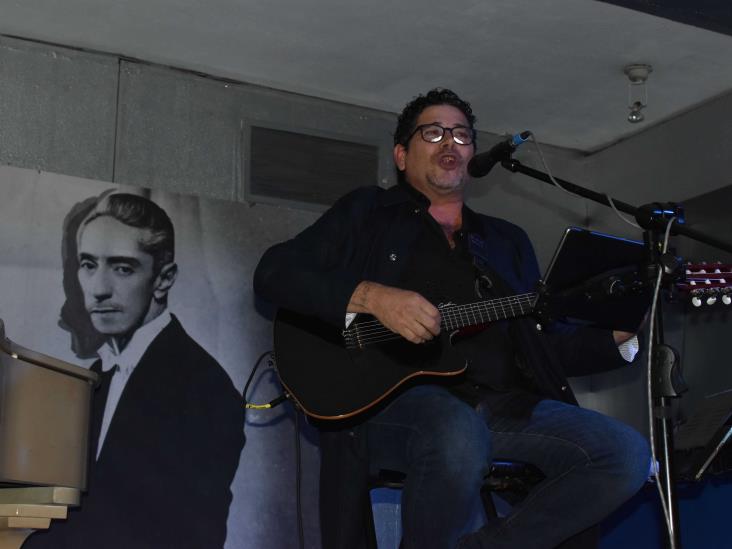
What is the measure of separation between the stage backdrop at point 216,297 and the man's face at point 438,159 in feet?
2.97

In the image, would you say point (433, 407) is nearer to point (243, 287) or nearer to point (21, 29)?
point (243, 287)

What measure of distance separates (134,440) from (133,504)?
0.70ft

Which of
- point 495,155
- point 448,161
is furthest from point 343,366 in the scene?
point 448,161

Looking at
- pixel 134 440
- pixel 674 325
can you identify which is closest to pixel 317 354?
pixel 134 440

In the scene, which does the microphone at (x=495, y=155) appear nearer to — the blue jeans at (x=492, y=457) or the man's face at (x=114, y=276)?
the blue jeans at (x=492, y=457)

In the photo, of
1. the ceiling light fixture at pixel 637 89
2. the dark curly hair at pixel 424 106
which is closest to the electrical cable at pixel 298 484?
the dark curly hair at pixel 424 106

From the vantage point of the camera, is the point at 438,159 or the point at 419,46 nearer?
the point at 438,159

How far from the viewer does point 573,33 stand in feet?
12.7

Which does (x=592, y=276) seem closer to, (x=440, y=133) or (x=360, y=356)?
(x=360, y=356)

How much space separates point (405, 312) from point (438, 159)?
0.81 m

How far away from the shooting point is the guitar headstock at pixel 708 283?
8.68ft

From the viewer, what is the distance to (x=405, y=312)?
2.65 m

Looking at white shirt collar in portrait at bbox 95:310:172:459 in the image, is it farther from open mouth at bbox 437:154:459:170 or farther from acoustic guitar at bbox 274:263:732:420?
open mouth at bbox 437:154:459:170

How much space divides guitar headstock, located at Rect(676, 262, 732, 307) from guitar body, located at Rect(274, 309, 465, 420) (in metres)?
0.59
